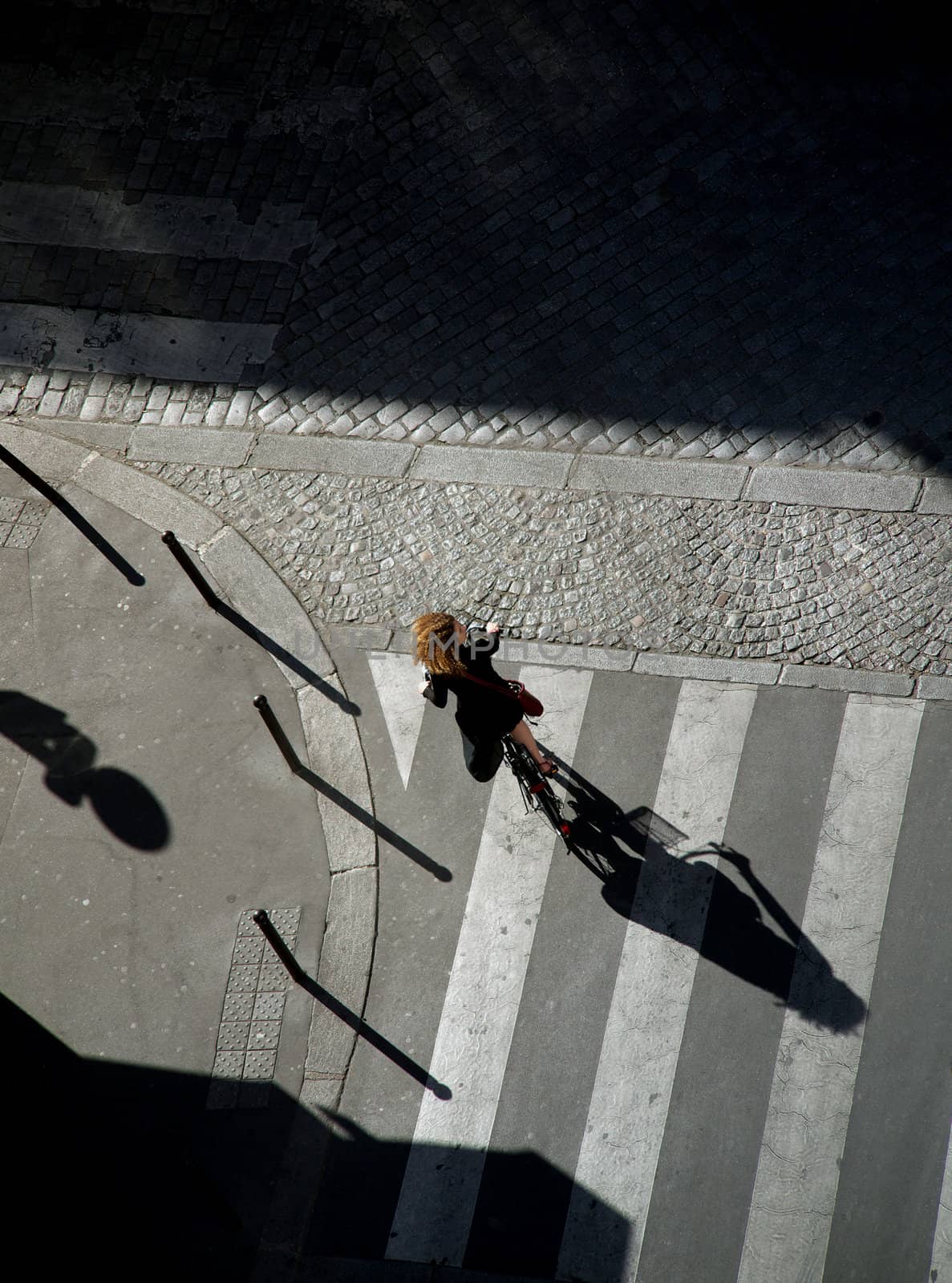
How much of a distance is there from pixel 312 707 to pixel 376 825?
1075mm

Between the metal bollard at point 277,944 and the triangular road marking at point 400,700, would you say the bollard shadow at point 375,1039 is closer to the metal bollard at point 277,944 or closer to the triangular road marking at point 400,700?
the metal bollard at point 277,944

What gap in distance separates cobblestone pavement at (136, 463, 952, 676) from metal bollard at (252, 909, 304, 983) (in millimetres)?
2638

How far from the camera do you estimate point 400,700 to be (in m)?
7.93

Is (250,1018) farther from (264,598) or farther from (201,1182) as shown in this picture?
(264,598)

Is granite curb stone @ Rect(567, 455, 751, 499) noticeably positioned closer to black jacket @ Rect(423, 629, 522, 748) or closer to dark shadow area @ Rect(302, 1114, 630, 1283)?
black jacket @ Rect(423, 629, 522, 748)

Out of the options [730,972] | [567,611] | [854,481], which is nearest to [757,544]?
[854,481]

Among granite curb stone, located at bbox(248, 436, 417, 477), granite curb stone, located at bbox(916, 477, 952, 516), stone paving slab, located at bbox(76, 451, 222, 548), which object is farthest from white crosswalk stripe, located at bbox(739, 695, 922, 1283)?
stone paving slab, located at bbox(76, 451, 222, 548)

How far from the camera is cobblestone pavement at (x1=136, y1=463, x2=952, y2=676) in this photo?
790 cm

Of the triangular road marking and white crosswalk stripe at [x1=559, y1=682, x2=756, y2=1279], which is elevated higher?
the triangular road marking

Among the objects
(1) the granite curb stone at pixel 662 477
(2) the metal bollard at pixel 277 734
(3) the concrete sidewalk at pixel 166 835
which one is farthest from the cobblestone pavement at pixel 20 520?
(1) the granite curb stone at pixel 662 477

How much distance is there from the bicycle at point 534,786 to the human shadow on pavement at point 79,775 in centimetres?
263

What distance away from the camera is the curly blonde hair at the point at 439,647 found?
6.20 meters

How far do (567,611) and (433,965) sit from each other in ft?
9.26

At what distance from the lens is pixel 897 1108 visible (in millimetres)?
6488
